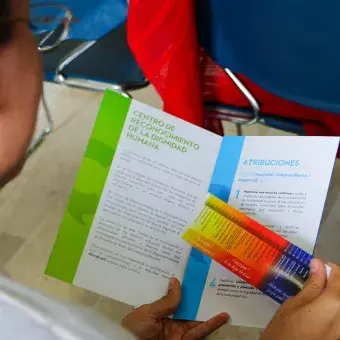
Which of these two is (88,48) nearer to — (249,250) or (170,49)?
(170,49)

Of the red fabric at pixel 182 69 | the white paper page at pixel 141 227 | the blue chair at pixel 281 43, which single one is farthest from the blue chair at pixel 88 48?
the white paper page at pixel 141 227

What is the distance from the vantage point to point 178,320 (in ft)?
2.88

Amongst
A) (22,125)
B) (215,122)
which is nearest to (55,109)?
(215,122)

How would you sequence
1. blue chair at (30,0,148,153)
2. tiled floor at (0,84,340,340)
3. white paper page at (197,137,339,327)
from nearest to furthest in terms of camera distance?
white paper page at (197,137,339,327) < blue chair at (30,0,148,153) < tiled floor at (0,84,340,340)

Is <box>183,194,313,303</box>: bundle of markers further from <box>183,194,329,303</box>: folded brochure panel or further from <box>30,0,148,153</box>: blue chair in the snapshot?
<box>30,0,148,153</box>: blue chair

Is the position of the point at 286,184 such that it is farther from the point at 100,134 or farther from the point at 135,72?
the point at 135,72

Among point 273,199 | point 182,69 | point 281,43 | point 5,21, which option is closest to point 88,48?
point 182,69

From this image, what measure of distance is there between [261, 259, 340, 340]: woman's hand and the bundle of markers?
0.09 feet

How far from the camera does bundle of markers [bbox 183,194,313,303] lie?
71 cm

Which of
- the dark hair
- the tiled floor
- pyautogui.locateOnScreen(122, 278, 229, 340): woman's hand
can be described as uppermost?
the dark hair

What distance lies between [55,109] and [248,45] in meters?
1.02

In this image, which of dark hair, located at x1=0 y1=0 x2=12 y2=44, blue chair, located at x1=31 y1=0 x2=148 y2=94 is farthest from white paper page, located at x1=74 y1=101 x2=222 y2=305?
blue chair, located at x1=31 y1=0 x2=148 y2=94

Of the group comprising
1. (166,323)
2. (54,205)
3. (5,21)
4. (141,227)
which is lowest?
(54,205)

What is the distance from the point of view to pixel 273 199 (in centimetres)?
80
